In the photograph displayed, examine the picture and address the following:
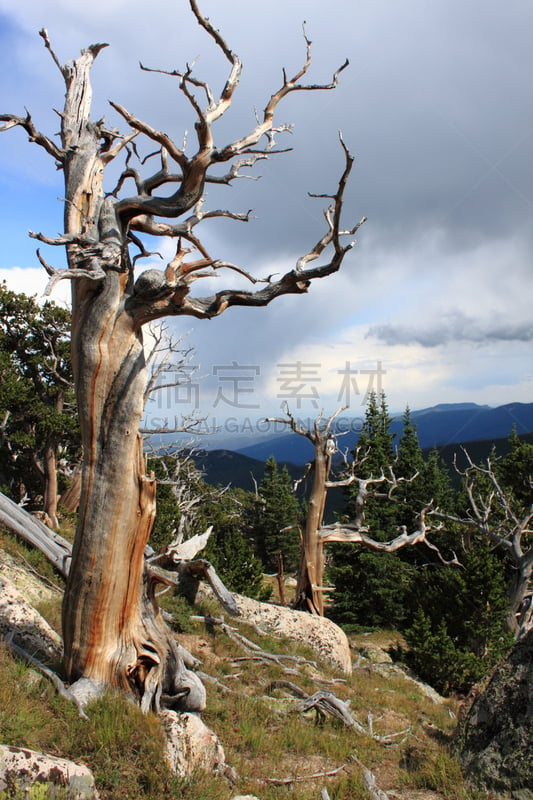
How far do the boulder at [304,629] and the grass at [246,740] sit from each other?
2283 millimetres

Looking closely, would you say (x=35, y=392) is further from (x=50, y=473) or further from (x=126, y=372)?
(x=126, y=372)

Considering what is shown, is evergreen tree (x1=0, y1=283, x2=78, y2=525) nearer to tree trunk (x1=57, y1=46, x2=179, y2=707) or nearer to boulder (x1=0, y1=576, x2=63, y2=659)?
boulder (x1=0, y1=576, x2=63, y2=659)

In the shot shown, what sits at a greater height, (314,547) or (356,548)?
(314,547)

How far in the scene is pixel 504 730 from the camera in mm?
5348

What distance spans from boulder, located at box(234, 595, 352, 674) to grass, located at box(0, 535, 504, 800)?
228 centimetres

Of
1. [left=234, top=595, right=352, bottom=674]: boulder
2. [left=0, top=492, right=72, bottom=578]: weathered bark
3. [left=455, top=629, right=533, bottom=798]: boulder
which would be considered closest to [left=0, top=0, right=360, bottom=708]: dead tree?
[left=455, top=629, right=533, bottom=798]: boulder

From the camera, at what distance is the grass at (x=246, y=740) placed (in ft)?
14.6

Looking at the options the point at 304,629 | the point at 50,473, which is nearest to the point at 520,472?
the point at 304,629

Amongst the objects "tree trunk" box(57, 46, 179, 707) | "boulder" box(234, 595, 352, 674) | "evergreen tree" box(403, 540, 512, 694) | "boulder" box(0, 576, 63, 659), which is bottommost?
"evergreen tree" box(403, 540, 512, 694)

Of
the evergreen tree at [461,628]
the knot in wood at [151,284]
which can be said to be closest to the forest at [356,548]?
the evergreen tree at [461,628]

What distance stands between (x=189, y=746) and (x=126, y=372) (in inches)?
151

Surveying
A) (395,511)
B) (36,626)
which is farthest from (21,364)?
(395,511)

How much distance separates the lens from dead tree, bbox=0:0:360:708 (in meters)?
5.32

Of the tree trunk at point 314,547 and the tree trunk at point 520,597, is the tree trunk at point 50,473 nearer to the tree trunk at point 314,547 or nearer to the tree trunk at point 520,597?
the tree trunk at point 314,547
